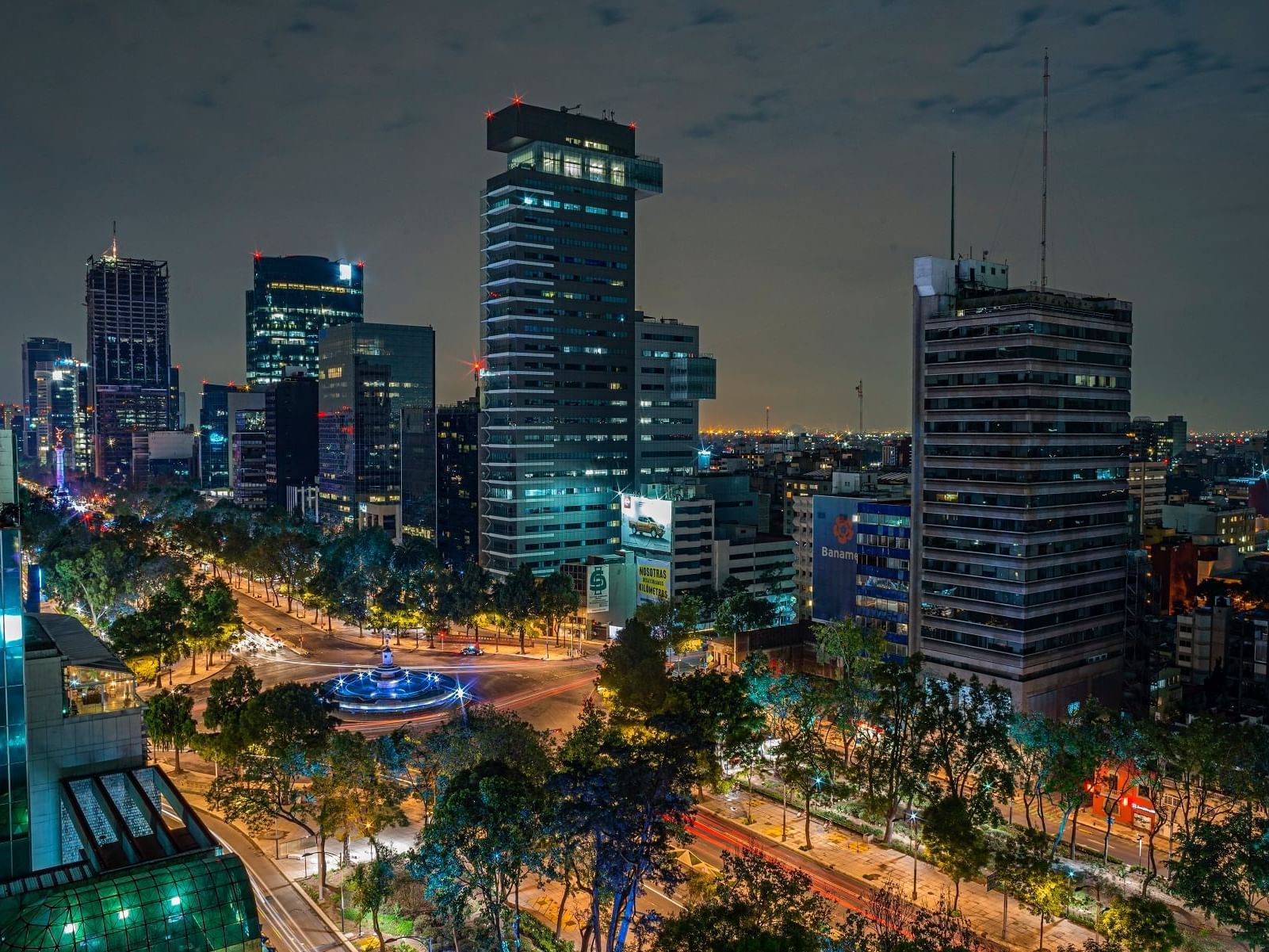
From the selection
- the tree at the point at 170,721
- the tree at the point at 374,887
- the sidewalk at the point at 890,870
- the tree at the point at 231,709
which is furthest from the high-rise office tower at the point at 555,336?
the tree at the point at 374,887

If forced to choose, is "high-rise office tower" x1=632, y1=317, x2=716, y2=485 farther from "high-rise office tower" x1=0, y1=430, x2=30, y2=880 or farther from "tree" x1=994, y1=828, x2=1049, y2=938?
"high-rise office tower" x1=0, y1=430, x2=30, y2=880

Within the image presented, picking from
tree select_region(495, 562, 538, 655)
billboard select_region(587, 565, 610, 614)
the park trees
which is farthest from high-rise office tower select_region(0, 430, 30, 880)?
billboard select_region(587, 565, 610, 614)

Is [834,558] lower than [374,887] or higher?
higher

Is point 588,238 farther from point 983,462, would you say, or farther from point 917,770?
point 917,770

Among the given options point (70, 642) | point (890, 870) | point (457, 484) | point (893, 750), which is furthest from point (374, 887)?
point (457, 484)

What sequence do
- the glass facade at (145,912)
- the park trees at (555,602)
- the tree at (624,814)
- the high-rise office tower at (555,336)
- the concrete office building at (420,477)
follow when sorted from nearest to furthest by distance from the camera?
1. the glass facade at (145,912)
2. the tree at (624,814)
3. the park trees at (555,602)
4. the high-rise office tower at (555,336)
5. the concrete office building at (420,477)

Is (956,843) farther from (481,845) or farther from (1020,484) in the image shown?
(1020,484)

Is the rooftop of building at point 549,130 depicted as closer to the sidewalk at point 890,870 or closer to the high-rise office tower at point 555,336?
the high-rise office tower at point 555,336
